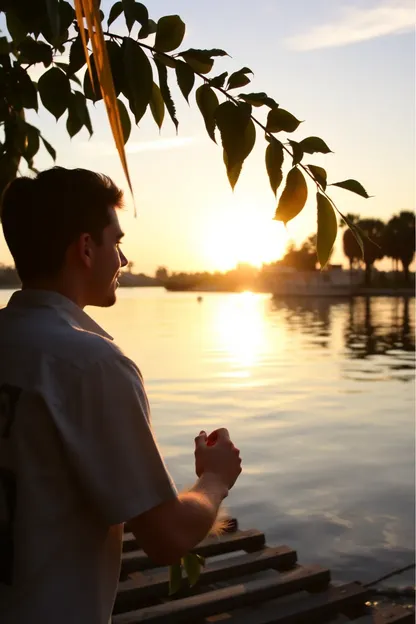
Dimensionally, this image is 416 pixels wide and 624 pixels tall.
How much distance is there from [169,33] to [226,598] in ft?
14.1

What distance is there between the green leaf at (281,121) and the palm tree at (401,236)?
434ft

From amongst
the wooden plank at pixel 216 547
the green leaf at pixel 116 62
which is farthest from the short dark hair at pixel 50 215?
the wooden plank at pixel 216 547

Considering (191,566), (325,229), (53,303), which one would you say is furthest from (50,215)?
(191,566)

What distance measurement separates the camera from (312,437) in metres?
14.9

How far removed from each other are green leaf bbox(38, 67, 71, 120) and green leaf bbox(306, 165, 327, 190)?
0.93 m

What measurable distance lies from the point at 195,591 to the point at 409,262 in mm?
136825

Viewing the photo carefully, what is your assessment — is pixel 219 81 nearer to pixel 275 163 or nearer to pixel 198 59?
pixel 198 59

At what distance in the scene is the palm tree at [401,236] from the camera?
13200 cm

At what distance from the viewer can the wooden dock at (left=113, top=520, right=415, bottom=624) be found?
5348mm

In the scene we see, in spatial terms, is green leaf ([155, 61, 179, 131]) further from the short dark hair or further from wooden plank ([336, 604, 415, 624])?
wooden plank ([336, 604, 415, 624])

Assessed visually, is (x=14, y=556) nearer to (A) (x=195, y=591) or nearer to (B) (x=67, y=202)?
(B) (x=67, y=202)

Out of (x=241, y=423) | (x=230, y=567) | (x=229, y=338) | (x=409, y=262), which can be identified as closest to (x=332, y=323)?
(x=229, y=338)

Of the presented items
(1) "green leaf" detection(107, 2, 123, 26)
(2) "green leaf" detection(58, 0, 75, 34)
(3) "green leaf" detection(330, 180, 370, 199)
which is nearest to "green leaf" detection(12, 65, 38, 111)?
(2) "green leaf" detection(58, 0, 75, 34)

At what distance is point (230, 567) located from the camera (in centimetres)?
622
